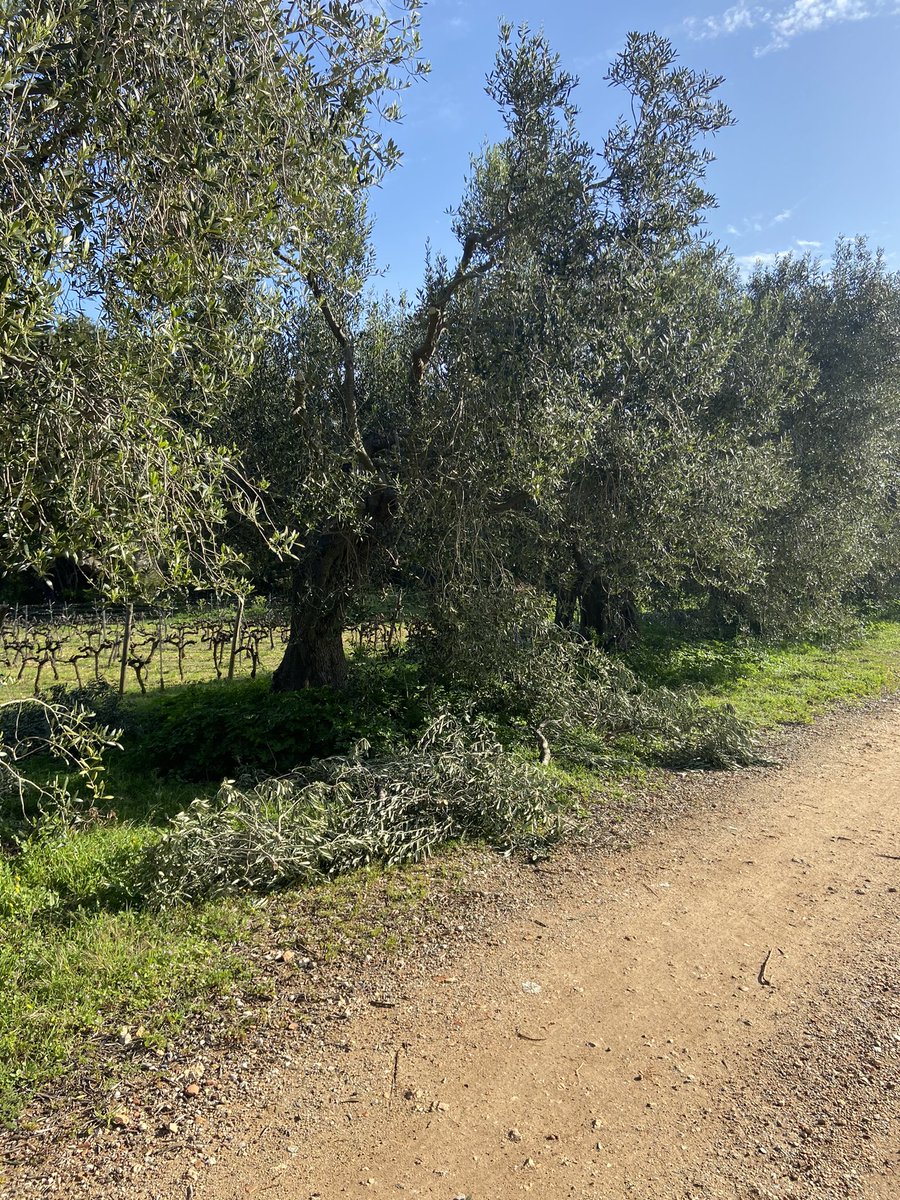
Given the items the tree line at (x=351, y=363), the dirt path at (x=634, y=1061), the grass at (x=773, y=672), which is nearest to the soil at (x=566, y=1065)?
the dirt path at (x=634, y=1061)

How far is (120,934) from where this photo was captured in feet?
15.7

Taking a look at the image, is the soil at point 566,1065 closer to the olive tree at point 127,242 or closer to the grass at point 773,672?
the olive tree at point 127,242

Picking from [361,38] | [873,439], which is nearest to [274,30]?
[361,38]

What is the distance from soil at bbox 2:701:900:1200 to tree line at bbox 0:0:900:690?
2742mm

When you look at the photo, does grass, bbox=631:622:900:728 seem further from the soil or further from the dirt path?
the soil

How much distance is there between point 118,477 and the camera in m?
4.53

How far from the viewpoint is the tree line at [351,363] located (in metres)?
4.42

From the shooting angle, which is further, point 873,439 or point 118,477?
point 873,439

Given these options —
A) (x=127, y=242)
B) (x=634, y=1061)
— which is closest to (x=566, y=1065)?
(x=634, y=1061)

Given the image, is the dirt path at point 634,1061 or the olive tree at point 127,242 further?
the olive tree at point 127,242

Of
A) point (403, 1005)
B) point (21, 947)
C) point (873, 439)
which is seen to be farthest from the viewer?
point (873, 439)

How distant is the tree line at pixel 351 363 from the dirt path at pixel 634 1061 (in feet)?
9.90

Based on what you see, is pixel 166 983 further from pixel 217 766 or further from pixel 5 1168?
A: pixel 217 766

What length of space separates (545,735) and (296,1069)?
17.7 feet
